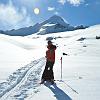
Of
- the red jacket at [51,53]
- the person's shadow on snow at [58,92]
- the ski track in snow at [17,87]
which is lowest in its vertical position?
the person's shadow on snow at [58,92]

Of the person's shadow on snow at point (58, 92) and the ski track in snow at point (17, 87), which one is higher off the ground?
the ski track in snow at point (17, 87)

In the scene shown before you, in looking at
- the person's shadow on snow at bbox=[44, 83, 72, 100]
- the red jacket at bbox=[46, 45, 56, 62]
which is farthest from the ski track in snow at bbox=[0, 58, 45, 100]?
the red jacket at bbox=[46, 45, 56, 62]

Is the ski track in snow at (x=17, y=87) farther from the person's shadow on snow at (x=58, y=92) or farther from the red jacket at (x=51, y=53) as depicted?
the red jacket at (x=51, y=53)

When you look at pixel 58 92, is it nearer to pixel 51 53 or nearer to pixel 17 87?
pixel 17 87

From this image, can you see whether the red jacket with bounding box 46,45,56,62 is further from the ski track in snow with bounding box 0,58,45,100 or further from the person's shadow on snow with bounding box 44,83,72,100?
the person's shadow on snow with bounding box 44,83,72,100

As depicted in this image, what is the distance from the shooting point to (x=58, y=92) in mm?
11406

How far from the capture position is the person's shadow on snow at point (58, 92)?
10.4 meters

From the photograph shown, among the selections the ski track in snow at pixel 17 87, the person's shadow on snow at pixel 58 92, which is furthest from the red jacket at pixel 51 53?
the person's shadow on snow at pixel 58 92

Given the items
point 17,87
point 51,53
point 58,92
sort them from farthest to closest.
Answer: point 51,53
point 17,87
point 58,92

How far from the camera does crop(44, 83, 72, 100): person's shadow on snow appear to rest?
10.4 metres

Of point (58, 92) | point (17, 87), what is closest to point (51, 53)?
point (17, 87)

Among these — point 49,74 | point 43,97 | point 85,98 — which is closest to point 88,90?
point 85,98

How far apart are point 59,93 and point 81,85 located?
1.82 m

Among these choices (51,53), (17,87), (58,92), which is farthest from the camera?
(51,53)
